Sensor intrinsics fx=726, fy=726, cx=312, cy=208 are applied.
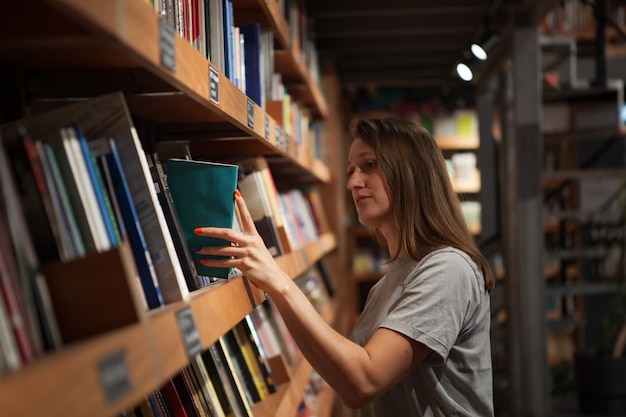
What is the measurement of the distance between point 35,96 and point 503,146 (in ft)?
11.8

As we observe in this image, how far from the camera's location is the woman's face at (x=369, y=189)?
5.90 feet

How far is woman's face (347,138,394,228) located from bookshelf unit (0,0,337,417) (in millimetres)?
248

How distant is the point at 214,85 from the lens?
1.32 metres

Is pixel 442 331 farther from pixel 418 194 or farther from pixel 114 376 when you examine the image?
pixel 114 376

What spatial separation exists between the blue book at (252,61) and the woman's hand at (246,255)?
0.63 m

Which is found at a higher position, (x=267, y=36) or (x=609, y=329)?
(x=267, y=36)

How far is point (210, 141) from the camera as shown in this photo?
1.93 m

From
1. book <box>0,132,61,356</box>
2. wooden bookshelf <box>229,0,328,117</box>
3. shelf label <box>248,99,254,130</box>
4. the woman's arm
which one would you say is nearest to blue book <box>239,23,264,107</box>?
wooden bookshelf <box>229,0,328,117</box>

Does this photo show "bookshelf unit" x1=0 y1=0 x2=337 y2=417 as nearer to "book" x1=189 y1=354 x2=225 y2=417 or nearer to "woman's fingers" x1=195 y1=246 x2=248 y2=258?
"woman's fingers" x1=195 y1=246 x2=248 y2=258

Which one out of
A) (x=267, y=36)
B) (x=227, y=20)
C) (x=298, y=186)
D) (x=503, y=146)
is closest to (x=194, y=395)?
(x=227, y=20)

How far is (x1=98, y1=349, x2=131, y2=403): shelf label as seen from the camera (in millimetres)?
→ 702

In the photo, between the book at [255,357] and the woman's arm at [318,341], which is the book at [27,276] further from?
the book at [255,357]

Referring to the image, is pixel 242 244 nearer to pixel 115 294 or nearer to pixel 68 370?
pixel 115 294

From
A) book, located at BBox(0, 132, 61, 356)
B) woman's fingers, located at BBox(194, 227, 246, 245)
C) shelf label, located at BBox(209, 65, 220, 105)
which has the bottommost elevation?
woman's fingers, located at BBox(194, 227, 246, 245)
